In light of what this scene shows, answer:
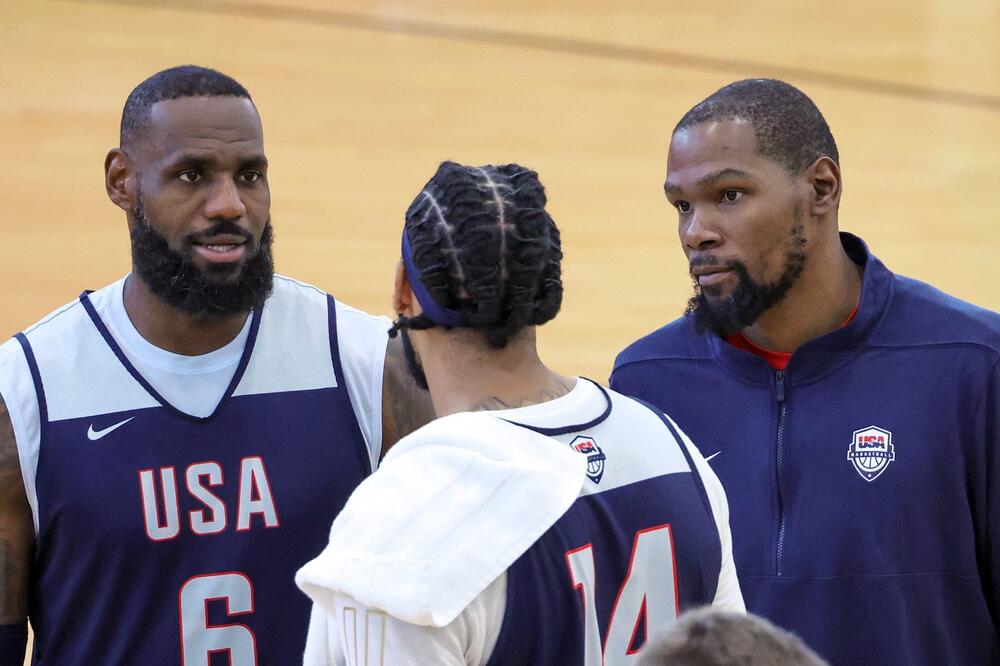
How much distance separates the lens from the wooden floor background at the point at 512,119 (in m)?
6.11

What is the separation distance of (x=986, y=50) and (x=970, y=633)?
6760 mm

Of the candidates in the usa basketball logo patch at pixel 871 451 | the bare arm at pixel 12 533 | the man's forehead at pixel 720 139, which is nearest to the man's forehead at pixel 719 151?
the man's forehead at pixel 720 139

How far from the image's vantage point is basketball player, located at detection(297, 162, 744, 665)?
5.15ft

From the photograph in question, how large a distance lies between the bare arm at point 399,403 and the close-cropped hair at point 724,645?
1309 millimetres

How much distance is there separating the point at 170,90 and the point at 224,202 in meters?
0.23

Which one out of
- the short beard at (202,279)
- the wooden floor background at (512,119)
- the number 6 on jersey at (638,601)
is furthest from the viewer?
the wooden floor background at (512,119)

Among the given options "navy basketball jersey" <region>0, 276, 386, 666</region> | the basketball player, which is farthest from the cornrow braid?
"navy basketball jersey" <region>0, 276, 386, 666</region>

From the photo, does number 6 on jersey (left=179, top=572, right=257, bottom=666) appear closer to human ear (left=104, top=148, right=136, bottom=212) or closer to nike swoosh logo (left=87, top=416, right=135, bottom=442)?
nike swoosh logo (left=87, top=416, right=135, bottom=442)

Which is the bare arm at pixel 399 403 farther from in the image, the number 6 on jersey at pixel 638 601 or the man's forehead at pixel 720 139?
the number 6 on jersey at pixel 638 601

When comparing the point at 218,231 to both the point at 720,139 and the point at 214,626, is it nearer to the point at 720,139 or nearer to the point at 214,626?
the point at 214,626

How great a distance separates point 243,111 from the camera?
8.29 feet

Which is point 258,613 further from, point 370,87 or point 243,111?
point 370,87

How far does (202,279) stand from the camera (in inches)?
96.8

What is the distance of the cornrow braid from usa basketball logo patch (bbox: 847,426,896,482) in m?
0.88
